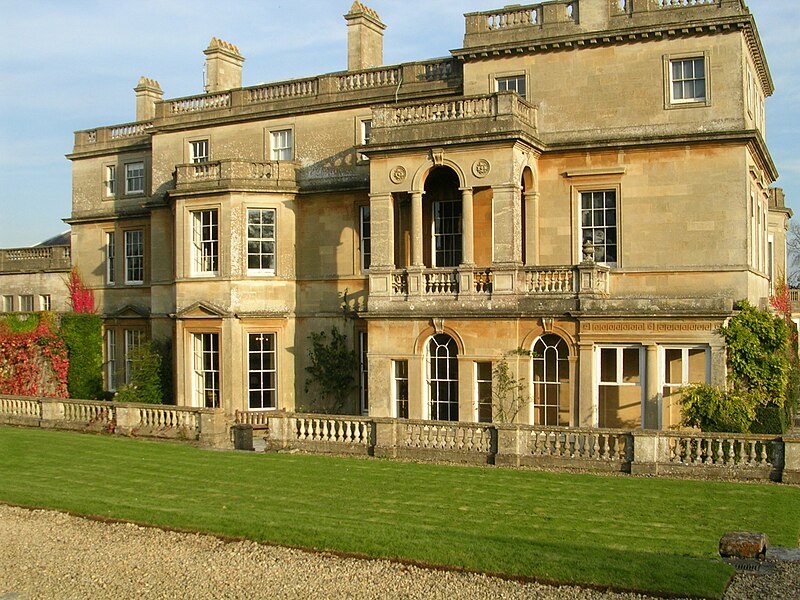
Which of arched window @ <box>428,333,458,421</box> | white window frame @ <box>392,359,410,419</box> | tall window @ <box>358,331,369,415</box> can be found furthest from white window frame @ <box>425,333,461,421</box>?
tall window @ <box>358,331,369,415</box>

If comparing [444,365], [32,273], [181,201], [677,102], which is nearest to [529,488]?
[444,365]

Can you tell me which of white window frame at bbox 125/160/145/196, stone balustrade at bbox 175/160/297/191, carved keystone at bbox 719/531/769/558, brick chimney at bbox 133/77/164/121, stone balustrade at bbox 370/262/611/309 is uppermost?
brick chimney at bbox 133/77/164/121

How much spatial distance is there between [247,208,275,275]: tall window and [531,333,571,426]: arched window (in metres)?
8.87

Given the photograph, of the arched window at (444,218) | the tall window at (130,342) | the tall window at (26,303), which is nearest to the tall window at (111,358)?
the tall window at (130,342)

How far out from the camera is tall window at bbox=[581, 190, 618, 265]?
22.9 m

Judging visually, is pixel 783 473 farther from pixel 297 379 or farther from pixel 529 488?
pixel 297 379

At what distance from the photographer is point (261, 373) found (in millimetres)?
26781

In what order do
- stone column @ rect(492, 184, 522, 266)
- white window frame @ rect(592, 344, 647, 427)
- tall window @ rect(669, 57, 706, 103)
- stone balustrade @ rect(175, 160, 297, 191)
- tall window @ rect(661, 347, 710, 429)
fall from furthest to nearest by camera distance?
stone balustrade @ rect(175, 160, 297, 191) < tall window @ rect(669, 57, 706, 103) < stone column @ rect(492, 184, 522, 266) < white window frame @ rect(592, 344, 647, 427) < tall window @ rect(661, 347, 710, 429)

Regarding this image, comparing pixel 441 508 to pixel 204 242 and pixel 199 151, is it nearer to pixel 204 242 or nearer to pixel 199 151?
pixel 204 242

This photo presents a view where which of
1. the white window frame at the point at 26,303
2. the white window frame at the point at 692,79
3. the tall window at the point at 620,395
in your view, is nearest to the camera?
the white window frame at the point at 692,79

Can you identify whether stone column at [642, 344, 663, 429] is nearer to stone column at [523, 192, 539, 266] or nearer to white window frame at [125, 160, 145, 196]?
stone column at [523, 192, 539, 266]

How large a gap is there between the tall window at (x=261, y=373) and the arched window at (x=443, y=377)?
602 cm

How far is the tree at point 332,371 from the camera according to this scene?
26.2 m

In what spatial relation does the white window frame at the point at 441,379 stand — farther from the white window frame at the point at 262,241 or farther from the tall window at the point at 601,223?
the white window frame at the point at 262,241
